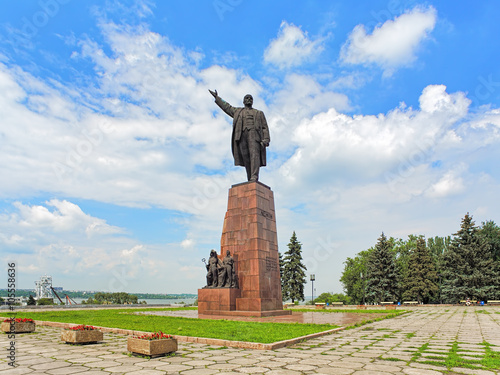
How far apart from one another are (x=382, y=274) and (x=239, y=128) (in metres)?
27.5

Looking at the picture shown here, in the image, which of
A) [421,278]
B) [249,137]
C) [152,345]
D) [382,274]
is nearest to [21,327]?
[152,345]

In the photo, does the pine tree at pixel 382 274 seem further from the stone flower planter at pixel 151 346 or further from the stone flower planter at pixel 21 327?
the stone flower planter at pixel 151 346

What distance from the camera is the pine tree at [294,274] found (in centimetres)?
3769

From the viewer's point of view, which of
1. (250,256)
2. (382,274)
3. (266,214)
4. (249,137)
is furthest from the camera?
(382,274)

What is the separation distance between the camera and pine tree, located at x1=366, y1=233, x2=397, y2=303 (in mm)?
36281

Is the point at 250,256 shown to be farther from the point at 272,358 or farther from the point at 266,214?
the point at 272,358

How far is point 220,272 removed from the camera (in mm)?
13859

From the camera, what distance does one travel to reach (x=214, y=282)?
14070 mm

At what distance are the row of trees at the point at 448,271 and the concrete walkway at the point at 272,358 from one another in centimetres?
2999

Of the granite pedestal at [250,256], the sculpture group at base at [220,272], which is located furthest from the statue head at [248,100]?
the sculpture group at base at [220,272]

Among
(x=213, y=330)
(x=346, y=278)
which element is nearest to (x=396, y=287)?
(x=346, y=278)

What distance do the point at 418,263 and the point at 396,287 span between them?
3.74m

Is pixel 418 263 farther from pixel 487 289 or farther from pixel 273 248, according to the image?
pixel 273 248

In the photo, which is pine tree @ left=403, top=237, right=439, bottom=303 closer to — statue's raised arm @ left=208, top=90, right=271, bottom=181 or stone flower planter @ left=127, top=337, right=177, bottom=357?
statue's raised arm @ left=208, top=90, right=271, bottom=181
